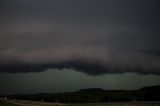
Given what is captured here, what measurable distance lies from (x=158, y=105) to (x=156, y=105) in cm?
65

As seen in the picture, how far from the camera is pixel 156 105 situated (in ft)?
146

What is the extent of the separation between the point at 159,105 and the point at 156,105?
0.67 meters

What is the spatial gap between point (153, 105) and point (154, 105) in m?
0.39

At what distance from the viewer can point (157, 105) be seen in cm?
4434

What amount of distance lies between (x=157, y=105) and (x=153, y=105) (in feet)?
2.02

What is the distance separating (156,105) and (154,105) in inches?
12.3

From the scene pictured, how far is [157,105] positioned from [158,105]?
48 cm

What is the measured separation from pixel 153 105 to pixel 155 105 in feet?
1.56

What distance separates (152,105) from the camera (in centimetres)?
4341

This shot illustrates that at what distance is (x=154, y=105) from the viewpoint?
44656 millimetres

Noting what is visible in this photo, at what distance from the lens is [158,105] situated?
43875 mm

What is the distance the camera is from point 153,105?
4434cm

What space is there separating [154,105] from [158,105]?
0.89 metres

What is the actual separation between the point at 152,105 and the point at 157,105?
1.38 m
